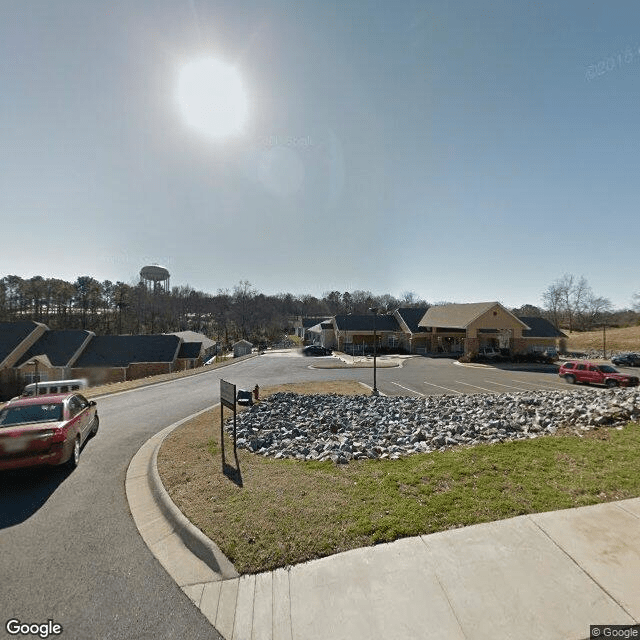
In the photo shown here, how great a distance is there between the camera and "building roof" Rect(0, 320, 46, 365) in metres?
32.0

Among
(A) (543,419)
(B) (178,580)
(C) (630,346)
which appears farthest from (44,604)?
(C) (630,346)

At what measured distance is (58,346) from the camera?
3531cm

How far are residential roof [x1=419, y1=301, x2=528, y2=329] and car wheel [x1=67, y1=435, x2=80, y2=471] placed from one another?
3729cm

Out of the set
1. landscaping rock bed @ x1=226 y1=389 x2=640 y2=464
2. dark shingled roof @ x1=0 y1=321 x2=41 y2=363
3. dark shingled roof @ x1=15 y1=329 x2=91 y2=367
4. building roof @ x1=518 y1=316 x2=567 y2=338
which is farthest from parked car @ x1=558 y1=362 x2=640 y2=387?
dark shingled roof @ x1=0 y1=321 x2=41 y2=363

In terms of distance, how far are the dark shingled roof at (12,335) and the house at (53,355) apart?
1259mm

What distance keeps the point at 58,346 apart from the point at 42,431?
36664 mm

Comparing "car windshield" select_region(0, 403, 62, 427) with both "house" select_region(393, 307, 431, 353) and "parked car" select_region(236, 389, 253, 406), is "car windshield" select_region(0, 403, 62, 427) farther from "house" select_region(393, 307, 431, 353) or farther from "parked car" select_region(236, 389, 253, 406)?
"house" select_region(393, 307, 431, 353)

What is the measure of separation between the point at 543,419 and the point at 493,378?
16.8 meters

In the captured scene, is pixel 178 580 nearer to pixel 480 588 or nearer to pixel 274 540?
pixel 274 540

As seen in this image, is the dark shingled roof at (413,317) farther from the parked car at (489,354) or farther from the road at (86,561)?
the road at (86,561)

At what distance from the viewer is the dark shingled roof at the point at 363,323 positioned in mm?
46906

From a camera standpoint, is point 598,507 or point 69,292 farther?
point 69,292

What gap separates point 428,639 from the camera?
9.48 ft

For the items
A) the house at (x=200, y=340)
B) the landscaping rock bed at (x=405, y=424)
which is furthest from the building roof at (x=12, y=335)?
the landscaping rock bed at (x=405, y=424)
